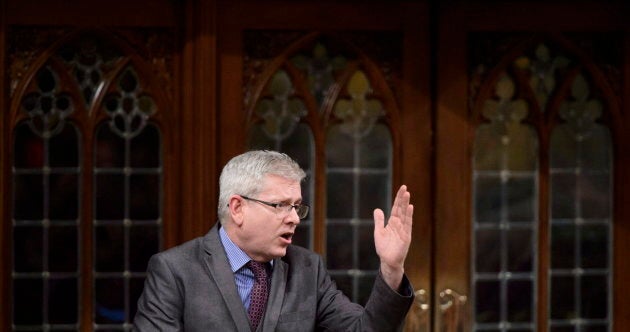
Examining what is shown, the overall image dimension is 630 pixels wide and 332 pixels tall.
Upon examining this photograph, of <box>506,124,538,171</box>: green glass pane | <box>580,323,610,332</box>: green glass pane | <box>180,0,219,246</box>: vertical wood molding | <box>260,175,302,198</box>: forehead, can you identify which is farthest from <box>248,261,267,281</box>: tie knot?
<box>580,323,610,332</box>: green glass pane

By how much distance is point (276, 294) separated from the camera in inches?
139

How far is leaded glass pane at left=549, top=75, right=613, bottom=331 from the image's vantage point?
4633mm

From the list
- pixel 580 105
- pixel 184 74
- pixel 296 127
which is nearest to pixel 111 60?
pixel 184 74

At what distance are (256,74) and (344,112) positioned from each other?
0.35 metres

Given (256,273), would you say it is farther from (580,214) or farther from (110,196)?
(580,214)

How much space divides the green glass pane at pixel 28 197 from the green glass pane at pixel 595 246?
6.45ft

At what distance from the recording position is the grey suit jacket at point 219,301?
3414 millimetres

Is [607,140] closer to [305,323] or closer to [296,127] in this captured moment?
[296,127]

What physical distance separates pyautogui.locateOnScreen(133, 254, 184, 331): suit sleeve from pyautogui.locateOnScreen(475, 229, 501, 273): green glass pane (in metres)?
1.52

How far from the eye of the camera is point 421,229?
4.58m

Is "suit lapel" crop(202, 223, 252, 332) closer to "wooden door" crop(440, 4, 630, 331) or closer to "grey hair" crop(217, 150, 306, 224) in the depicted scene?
"grey hair" crop(217, 150, 306, 224)

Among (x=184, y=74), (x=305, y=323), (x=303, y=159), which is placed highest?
(x=184, y=74)

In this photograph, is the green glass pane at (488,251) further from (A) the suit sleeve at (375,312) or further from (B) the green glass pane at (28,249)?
(B) the green glass pane at (28,249)

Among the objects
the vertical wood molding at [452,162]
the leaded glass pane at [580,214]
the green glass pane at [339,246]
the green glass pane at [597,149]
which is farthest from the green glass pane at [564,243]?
the green glass pane at [339,246]
